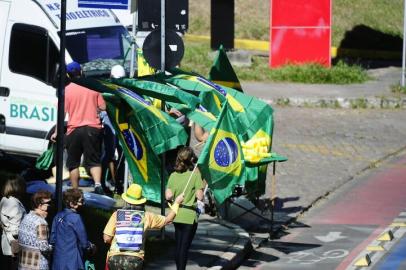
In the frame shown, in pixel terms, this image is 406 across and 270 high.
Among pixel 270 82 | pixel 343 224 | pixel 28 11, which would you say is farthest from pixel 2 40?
pixel 270 82

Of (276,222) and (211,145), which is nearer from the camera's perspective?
(211,145)

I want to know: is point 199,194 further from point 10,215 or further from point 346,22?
point 346,22

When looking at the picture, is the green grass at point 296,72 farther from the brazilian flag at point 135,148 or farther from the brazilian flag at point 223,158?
the brazilian flag at point 223,158

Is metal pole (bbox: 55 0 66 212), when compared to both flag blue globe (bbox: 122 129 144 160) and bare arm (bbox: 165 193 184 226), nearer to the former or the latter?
bare arm (bbox: 165 193 184 226)

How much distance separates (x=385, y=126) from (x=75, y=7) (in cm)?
909

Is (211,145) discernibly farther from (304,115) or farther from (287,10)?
(287,10)

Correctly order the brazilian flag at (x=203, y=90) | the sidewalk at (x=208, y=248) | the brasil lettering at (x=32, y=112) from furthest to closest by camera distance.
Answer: the brasil lettering at (x=32, y=112)
the brazilian flag at (x=203, y=90)
the sidewalk at (x=208, y=248)

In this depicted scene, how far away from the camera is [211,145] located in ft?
47.3

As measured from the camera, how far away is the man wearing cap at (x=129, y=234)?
1188 cm

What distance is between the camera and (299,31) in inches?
1292

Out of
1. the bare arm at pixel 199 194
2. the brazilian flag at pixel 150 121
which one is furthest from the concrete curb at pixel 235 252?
the brazilian flag at pixel 150 121

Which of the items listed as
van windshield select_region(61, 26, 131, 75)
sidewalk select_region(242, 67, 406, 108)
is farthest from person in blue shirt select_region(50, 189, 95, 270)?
sidewalk select_region(242, 67, 406, 108)

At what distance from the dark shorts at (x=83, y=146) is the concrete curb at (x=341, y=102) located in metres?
11.3

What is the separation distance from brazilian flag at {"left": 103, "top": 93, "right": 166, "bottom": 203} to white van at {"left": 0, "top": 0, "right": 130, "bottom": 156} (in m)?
3.64
